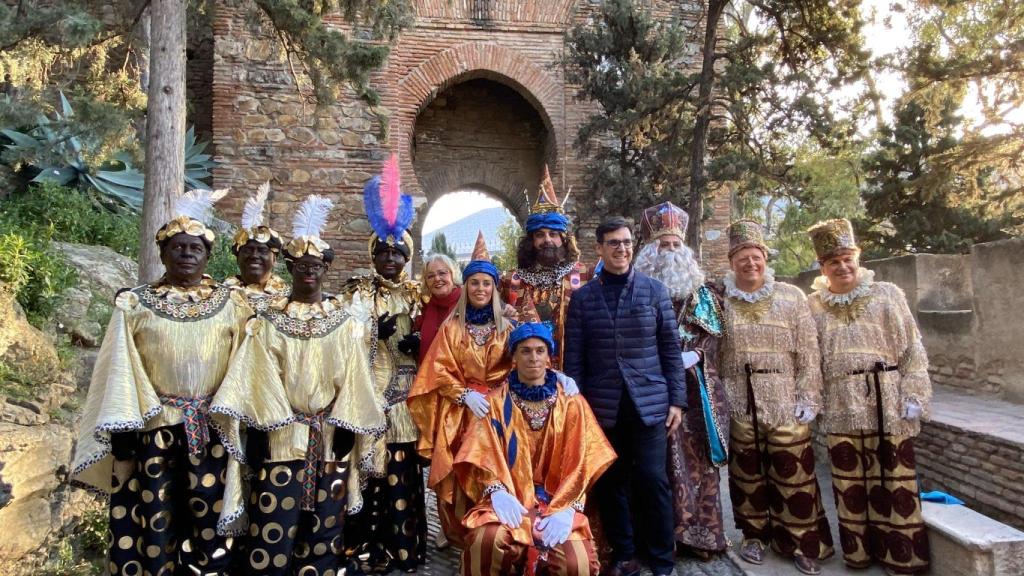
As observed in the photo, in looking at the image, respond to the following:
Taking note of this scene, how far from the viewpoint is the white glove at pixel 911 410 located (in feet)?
12.8

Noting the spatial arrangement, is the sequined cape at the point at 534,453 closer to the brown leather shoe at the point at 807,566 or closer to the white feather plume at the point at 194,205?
the brown leather shoe at the point at 807,566

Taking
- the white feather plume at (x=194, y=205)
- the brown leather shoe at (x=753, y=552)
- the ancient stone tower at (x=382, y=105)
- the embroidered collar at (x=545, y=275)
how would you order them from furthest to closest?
the ancient stone tower at (x=382, y=105) → the embroidered collar at (x=545, y=275) → the brown leather shoe at (x=753, y=552) → the white feather plume at (x=194, y=205)

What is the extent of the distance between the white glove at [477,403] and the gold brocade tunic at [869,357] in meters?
2.14

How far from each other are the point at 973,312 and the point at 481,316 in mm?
4767

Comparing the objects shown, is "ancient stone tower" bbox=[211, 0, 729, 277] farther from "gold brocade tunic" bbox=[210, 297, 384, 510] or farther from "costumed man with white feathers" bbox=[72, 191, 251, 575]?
"costumed man with white feathers" bbox=[72, 191, 251, 575]

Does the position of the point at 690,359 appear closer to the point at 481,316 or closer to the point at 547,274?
the point at 547,274

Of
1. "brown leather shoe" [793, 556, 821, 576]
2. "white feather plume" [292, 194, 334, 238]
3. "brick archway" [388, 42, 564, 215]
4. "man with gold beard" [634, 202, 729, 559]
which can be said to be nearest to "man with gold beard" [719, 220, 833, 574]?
"brown leather shoe" [793, 556, 821, 576]

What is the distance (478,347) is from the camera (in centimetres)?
405

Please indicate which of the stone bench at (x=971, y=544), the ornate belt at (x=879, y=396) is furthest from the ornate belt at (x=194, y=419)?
the stone bench at (x=971, y=544)

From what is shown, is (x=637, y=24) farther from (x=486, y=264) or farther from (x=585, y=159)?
(x=486, y=264)

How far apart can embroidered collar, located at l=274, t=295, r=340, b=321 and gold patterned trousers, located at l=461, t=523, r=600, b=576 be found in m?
1.46

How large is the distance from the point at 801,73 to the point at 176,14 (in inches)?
294

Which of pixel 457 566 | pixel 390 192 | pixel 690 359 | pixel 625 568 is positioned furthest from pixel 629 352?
pixel 390 192

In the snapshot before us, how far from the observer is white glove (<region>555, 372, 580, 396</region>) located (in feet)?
12.2
